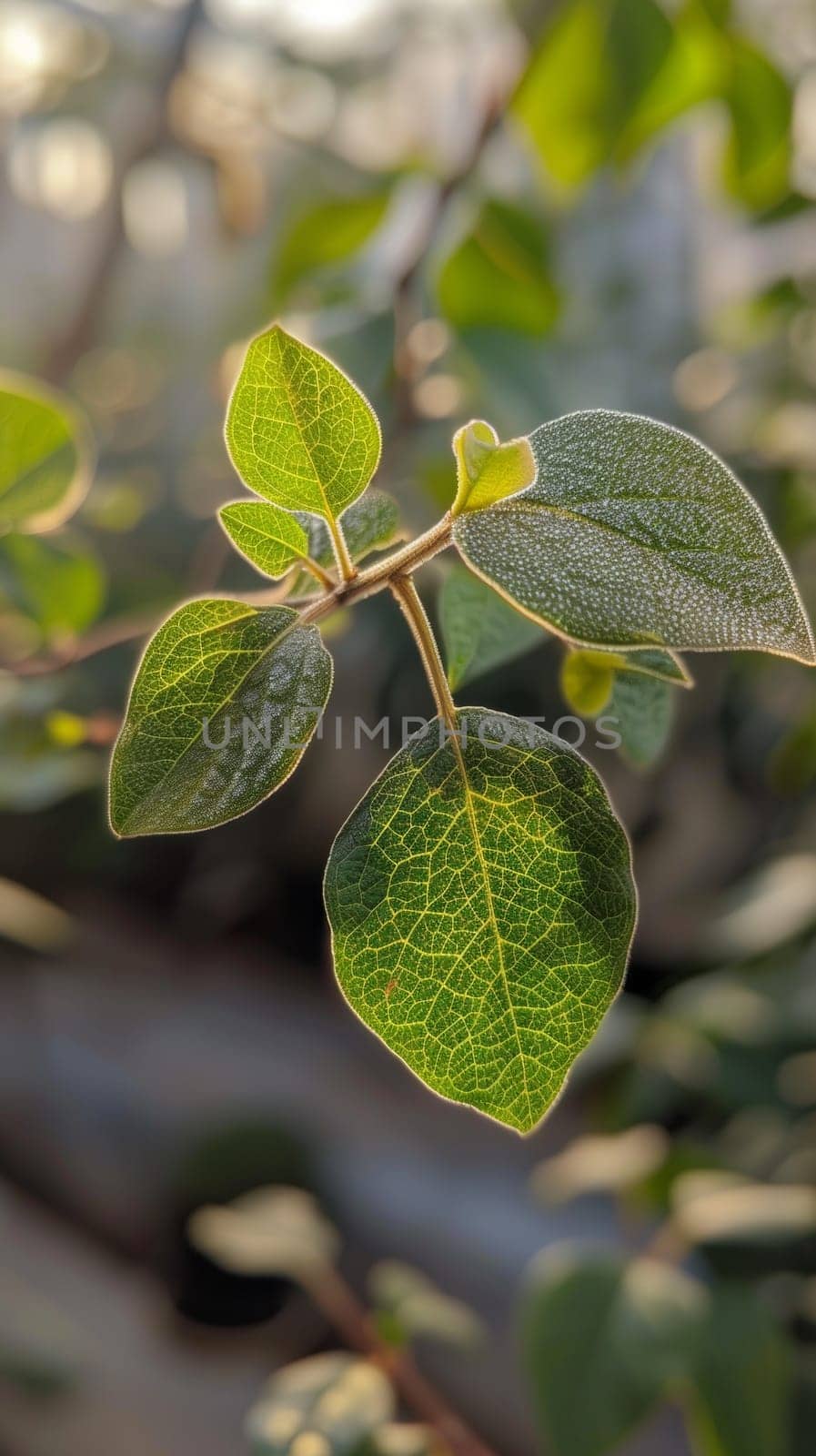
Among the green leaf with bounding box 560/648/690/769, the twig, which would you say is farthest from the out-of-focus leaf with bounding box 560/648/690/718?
the twig

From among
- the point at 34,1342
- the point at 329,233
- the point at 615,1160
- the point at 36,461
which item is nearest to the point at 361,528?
the point at 36,461

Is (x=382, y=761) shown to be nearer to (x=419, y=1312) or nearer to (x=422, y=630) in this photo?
(x=419, y=1312)

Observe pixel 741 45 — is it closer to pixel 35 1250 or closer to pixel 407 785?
pixel 407 785

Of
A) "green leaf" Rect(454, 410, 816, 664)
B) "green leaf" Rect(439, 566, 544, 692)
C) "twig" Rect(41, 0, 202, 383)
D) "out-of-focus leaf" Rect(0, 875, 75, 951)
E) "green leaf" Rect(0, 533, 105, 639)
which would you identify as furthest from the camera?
"twig" Rect(41, 0, 202, 383)

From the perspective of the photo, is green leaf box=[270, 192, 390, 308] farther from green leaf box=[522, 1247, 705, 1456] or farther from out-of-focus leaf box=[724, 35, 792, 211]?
green leaf box=[522, 1247, 705, 1456]

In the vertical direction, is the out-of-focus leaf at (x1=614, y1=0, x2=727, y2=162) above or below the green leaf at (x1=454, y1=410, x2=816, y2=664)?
below

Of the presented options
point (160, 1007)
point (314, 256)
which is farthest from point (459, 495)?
point (160, 1007)
